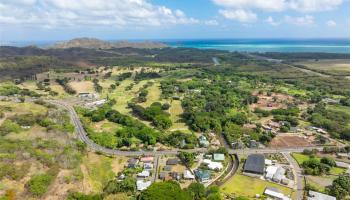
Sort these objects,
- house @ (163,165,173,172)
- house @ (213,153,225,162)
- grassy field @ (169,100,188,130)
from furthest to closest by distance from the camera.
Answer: grassy field @ (169,100,188,130) < house @ (213,153,225,162) < house @ (163,165,173,172)

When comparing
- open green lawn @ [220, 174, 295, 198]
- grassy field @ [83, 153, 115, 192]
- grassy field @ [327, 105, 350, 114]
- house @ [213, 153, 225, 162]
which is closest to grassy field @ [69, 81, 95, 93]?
grassy field @ [83, 153, 115, 192]

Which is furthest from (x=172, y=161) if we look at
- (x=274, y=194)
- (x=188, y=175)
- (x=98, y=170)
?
(x=274, y=194)

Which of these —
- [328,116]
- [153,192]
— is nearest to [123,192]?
[153,192]

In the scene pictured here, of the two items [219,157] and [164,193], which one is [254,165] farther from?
[164,193]

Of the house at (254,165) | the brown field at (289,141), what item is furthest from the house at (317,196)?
the brown field at (289,141)

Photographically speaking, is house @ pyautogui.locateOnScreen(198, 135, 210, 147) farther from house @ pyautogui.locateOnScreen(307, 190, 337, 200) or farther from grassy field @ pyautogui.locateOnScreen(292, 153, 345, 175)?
house @ pyautogui.locateOnScreen(307, 190, 337, 200)

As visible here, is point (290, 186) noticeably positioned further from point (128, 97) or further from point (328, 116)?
point (128, 97)
